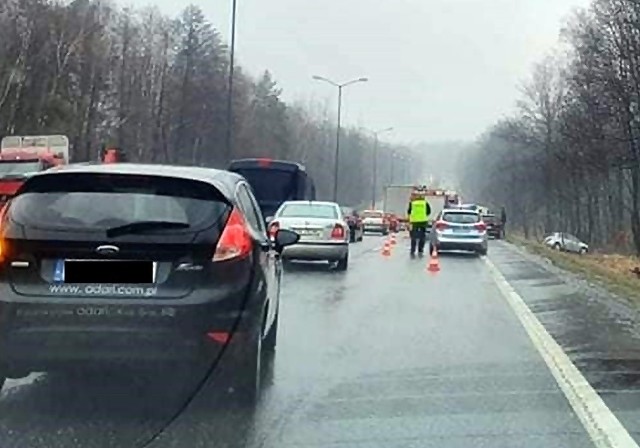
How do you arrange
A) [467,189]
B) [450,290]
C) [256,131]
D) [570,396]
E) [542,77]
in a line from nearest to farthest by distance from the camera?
[570,396] < [450,290] < [542,77] < [256,131] < [467,189]

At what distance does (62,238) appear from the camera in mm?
7836

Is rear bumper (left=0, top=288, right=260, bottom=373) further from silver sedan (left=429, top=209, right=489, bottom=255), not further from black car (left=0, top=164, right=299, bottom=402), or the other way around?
silver sedan (left=429, top=209, right=489, bottom=255)

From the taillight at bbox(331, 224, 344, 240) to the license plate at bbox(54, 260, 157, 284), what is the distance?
16.8 metres

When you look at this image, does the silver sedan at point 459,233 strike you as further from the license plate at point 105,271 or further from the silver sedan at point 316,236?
the license plate at point 105,271

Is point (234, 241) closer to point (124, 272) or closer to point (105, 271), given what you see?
point (124, 272)

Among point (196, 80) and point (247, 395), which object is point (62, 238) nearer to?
point (247, 395)

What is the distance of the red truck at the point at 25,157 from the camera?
3314 centimetres

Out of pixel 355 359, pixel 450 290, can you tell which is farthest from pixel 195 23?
pixel 355 359

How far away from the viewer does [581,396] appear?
924cm

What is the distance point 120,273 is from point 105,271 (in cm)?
10

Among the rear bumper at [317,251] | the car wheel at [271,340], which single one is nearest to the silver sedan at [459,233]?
the rear bumper at [317,251]

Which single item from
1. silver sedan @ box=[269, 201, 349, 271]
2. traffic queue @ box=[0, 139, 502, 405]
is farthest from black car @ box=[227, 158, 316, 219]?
traffic queue @ box=[0, 139, 502, 405]

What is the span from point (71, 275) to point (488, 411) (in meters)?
3.08

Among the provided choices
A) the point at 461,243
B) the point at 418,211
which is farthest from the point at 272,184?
the point at 461,243
